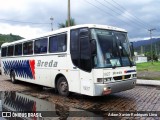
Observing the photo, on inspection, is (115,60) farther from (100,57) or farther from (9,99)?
(9,99)

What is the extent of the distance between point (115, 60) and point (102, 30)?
133cm

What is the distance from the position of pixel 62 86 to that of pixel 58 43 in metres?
2.03

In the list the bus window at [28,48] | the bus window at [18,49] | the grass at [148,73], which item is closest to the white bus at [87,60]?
Result: the bus window at [28,48]

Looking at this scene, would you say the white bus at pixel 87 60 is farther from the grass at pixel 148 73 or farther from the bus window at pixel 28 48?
the grass at pixel 148 73

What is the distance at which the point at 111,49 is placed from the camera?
9695mm

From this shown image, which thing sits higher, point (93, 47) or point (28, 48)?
point (28, 48)

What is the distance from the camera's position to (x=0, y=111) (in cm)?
852

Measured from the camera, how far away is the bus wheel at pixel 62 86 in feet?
36.2

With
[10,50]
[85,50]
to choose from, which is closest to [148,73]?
[10,50]

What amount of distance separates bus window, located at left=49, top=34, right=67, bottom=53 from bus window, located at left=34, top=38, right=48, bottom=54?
0.57 m

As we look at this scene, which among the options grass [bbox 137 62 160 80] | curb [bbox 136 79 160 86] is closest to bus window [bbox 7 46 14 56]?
curb [bbox 136 79 160 86]

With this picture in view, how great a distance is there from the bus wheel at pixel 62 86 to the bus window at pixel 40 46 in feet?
6.64

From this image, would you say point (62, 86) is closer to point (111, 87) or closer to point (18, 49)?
point (111, 87)

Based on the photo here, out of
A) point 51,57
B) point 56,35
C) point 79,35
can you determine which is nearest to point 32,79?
point 51,57
